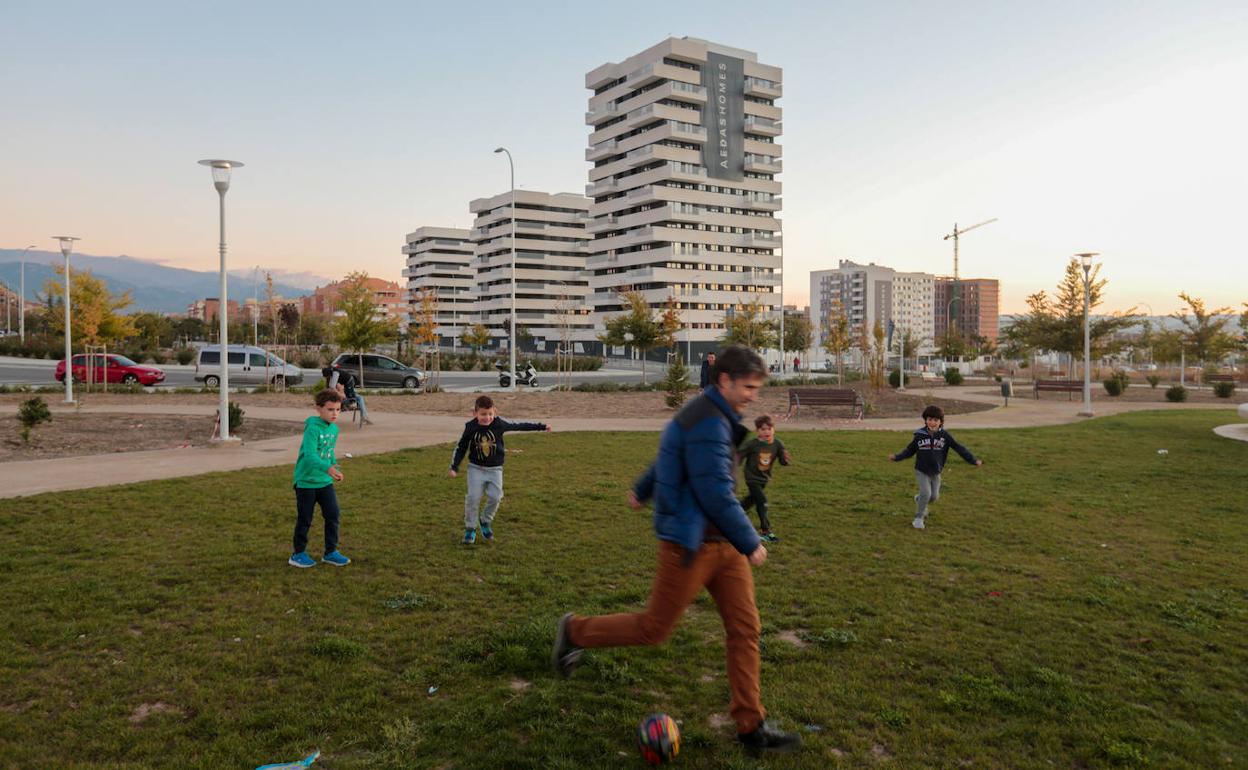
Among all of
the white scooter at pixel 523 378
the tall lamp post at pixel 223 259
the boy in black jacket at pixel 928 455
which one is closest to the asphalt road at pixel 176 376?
the white scooter at pixel 523 378

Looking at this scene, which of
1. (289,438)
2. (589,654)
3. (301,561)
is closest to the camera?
(589,654)

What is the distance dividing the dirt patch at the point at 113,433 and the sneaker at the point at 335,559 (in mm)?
9614

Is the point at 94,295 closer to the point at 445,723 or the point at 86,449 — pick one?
the point at 86,449

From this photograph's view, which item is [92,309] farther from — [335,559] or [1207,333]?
[1207,333]

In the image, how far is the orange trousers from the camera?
3803 millimetres

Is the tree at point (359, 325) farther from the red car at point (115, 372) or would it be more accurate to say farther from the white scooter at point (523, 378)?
the red car at point (115, 372)

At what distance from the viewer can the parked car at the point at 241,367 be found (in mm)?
32594

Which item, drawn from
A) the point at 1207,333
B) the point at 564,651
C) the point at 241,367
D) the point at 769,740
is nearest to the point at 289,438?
the point at 564,651

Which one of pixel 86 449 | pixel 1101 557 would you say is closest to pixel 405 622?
pixel 1101 557

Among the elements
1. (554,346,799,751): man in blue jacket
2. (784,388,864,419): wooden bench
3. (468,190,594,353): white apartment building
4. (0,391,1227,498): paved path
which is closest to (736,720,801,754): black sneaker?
(554,346,799,751): man in blue jacket

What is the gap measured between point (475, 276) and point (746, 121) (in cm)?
6105

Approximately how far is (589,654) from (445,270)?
150 meters

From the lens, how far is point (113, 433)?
16609 mm

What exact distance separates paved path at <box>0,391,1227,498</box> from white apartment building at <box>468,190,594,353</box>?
92.3 m
